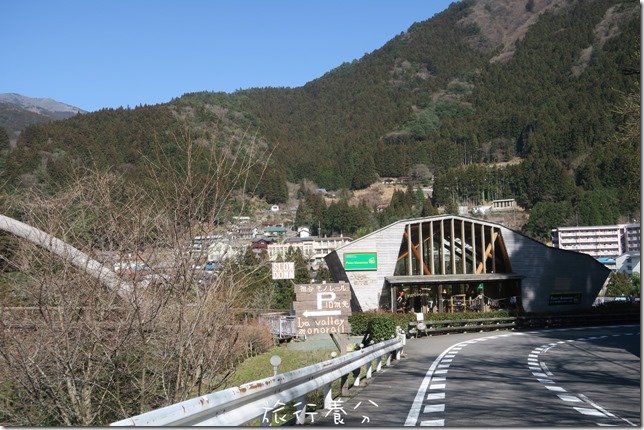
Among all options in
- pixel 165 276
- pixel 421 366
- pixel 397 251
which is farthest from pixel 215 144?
pixel 397 251

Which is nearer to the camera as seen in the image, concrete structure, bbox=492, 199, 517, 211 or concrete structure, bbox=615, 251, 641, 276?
concrete structure, bbox=615, 251, 641, 276

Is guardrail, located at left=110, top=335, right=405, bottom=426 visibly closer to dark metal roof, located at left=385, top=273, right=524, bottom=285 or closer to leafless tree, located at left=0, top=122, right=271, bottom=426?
leafless tree, located at left=0, top=122, right=271, bottom=426

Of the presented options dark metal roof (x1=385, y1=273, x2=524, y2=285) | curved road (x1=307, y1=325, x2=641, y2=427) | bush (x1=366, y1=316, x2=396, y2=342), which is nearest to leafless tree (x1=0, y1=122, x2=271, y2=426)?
curved road (x1=307, y1=325, x2=641, y2=427)

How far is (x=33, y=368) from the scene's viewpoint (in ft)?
30.1

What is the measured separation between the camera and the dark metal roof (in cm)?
3834

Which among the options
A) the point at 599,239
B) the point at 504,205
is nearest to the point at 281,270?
the point at 599,239

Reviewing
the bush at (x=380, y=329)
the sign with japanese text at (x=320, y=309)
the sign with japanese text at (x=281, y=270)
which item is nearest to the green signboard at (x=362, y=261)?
the bush at (x=380, y=329)

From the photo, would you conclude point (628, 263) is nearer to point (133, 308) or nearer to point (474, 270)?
point (474, 270)

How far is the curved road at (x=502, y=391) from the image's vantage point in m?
8.10

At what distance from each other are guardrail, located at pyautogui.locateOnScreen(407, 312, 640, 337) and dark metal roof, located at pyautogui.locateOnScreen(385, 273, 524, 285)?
396 centimetres

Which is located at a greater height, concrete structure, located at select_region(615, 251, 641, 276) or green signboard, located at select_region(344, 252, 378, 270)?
concrete structure, located at select_region(615, 251, 641, 276)

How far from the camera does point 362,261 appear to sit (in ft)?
128

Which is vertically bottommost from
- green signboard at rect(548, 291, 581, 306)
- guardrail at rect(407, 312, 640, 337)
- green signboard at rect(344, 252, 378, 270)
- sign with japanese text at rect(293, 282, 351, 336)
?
guardrail at rect(407, 312, 640, 337)

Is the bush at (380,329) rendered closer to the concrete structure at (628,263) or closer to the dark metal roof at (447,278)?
the dark metal roof at (447,278)
